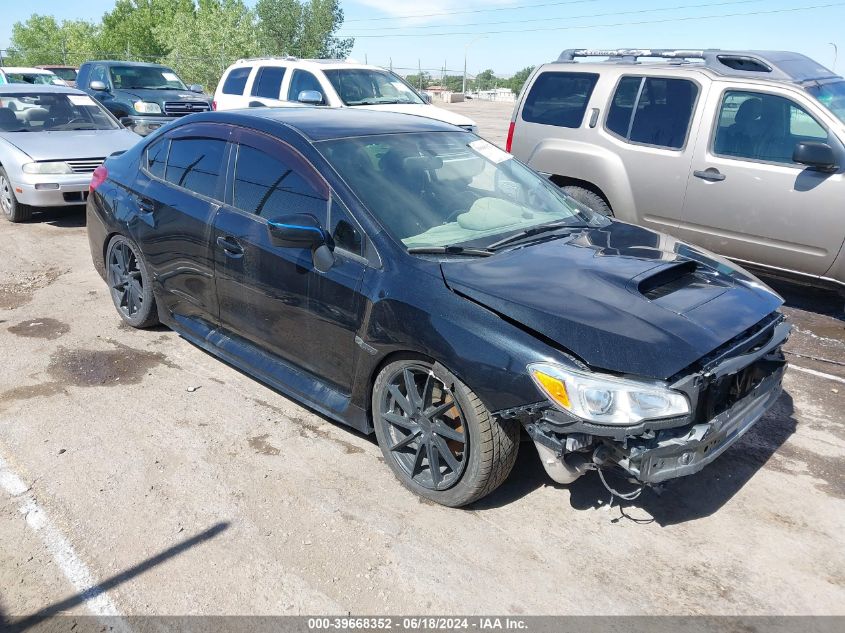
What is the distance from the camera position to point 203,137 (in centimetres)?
464

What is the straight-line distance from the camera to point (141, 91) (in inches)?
624

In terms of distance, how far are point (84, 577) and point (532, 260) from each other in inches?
95.5

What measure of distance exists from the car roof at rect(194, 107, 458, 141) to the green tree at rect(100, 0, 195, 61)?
61.8 metres

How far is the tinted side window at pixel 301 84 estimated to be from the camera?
461 inches

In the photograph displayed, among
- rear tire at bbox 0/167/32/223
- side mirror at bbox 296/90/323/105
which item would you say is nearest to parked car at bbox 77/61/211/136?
side mirror at bbox 296/90/323/105

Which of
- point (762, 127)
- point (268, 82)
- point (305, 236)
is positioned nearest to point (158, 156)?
point (305, 236)

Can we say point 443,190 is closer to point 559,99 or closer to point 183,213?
point 183,213

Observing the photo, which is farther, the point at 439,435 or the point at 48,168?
the point at 48,168

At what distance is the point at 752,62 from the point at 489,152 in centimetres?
330

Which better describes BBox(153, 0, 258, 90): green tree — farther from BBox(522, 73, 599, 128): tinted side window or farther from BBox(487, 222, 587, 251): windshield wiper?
BBox(487, 222, 587, 251): windshield wiper

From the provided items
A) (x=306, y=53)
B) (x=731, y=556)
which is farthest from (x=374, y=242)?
(x=306, y=53)

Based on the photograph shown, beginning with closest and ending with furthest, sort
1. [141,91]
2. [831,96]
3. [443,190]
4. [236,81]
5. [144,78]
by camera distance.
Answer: [443,190], [831,96], [236,81], [141,91], [144,78]

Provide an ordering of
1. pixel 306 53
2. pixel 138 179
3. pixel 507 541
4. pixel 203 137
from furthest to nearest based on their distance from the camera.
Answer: pixel 306 53, pixel 138 179, pixel 203 137, pixel 507 541

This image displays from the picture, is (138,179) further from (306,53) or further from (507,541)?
(306,53)
